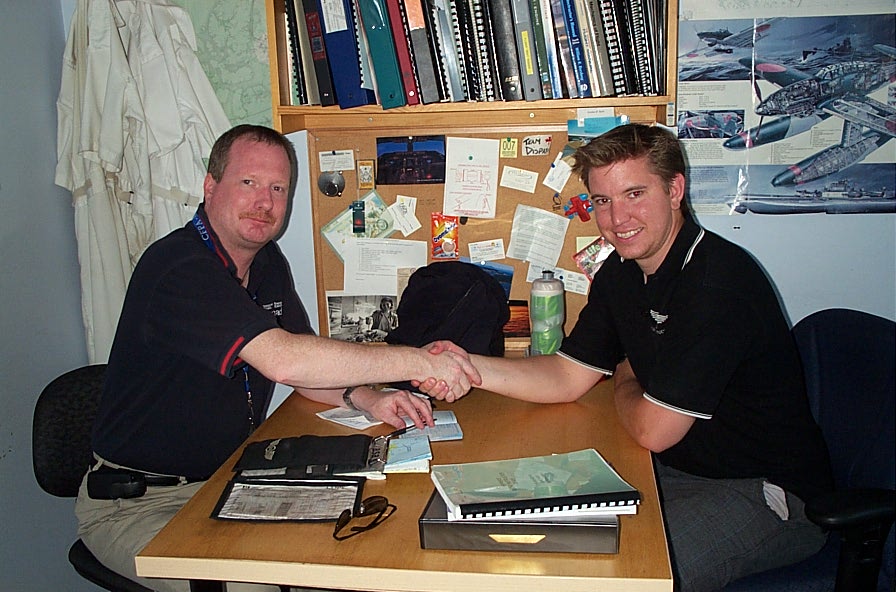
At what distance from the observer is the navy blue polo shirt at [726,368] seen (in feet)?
5.29

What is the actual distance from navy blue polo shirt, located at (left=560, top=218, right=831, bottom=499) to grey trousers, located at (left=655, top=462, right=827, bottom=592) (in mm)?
60

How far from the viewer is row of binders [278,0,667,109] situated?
7.39 feet

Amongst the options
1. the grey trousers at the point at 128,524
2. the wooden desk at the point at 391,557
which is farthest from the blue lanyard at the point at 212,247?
the wooden desk at the point at 391,557

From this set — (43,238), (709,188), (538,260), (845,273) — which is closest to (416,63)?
(538,260)

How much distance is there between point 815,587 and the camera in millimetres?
1598

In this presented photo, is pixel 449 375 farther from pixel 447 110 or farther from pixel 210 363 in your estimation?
pixel 447 110

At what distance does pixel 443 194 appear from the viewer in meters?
2.63

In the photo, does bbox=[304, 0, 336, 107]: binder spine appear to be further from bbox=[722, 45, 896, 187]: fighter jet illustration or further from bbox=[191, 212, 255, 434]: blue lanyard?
bbox=[722, 45, 896, 187]: fighter jet illustration

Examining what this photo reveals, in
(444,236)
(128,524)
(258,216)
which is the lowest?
(128,524)

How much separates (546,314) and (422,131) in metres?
0.75

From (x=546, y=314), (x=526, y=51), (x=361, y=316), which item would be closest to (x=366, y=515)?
(x=546, y=314)

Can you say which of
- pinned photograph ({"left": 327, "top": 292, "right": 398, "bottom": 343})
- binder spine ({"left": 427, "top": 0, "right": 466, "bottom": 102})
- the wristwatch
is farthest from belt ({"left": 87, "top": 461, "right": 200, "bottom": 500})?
binder spine ({"left": 427, "top": 0, "right": 466, "bottom": 102})

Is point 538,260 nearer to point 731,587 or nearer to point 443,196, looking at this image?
point 443,196

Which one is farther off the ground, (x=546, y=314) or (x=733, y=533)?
(x=546, y=314)
